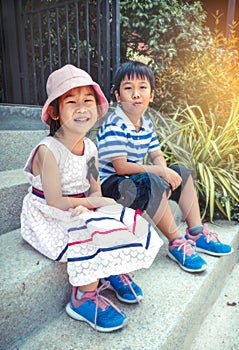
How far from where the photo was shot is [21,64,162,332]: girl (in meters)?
1.06

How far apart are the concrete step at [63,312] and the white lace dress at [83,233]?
0.29 ft

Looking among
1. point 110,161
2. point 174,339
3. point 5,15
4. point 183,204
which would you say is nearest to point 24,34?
point 5,15

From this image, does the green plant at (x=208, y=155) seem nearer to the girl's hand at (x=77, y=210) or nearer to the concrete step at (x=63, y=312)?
the concrete step at (x=63, y=312)

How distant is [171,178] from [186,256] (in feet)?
1.25

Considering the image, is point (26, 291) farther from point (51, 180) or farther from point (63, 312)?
point (51, 180)

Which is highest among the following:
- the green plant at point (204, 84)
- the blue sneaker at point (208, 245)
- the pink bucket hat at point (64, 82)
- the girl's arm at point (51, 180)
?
the pink bucket hat at point (64, 82)

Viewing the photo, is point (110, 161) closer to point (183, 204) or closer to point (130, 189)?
point (130, 189)

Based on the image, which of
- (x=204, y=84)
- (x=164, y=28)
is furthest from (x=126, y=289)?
(x=164, y=28)

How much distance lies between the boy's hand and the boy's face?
1.09 ft

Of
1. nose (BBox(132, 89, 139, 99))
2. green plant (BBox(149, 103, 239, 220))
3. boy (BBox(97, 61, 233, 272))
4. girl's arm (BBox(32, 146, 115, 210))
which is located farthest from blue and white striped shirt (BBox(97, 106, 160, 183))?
green plant (BBox(149, 103, 239, 220))

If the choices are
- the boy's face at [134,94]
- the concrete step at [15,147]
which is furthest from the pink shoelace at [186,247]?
the concrete step at [15,147]

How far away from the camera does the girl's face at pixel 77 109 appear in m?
1.17

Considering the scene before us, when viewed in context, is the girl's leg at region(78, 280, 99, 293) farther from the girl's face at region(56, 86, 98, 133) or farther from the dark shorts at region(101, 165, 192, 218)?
the girl's face at region(56, 86, 98, 133)

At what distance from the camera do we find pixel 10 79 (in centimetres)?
324
